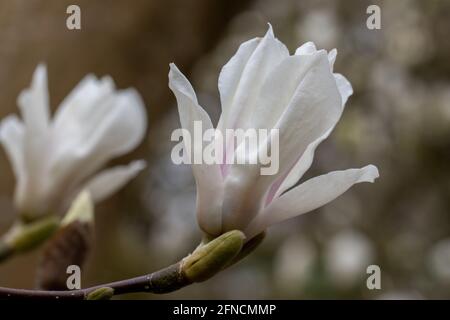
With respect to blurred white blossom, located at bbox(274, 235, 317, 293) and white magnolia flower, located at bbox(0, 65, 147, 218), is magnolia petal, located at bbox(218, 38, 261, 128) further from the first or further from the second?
blurred white blossom, located at bbox(274, 235, 317, 293)

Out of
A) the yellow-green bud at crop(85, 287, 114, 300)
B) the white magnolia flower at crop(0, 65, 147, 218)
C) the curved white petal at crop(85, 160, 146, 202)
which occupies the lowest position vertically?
the yellow-green bud at crop(85, 287, 114, 300)

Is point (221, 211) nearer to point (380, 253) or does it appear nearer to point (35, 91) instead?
point (35, 91)

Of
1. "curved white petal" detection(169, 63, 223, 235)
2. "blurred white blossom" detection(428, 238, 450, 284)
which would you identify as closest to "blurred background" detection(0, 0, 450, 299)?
"blurred white blossom" detection(428, 238, 450, 284)

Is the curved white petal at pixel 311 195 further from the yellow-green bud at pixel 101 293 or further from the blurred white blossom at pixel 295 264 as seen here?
the blurred white blossom at pixel 295 264

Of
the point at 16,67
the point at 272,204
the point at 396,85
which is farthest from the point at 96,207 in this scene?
the point at 272,204

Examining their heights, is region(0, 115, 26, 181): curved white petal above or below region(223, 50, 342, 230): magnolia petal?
above

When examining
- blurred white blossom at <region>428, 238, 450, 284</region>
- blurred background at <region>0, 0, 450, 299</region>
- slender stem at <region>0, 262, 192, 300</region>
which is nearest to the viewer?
slender stem at <region>0, 262, 192, 300</region>

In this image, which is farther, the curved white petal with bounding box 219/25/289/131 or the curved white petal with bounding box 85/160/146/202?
the curved white petal with bounding box 85/160/146/202

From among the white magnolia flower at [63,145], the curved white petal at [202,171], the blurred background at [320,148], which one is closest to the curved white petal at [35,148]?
the white magnolia flower at [63,145]
